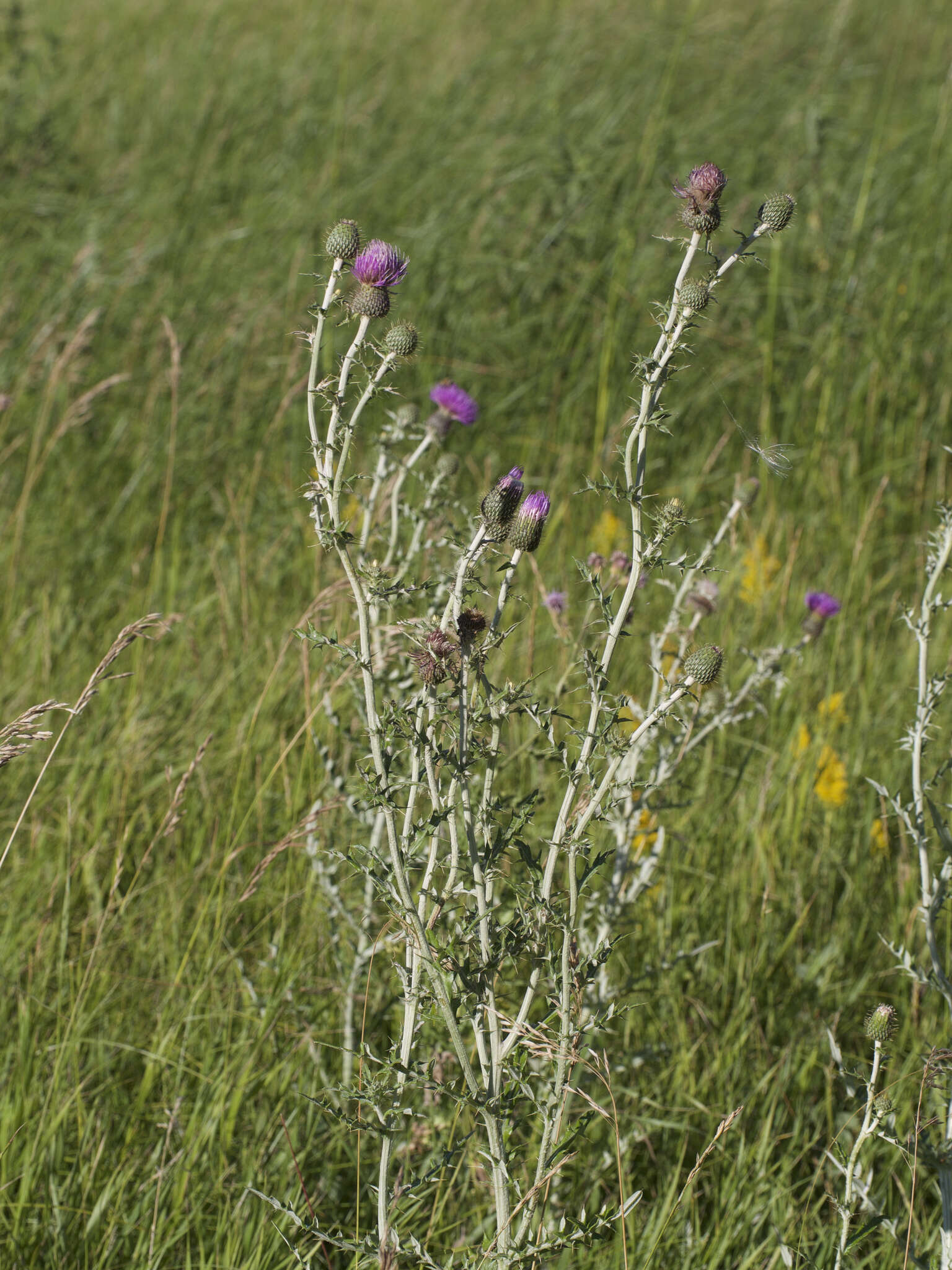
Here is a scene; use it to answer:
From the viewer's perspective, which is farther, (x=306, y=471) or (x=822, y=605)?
(x=822, y=605)

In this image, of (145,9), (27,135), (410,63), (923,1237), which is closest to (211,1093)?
(923,1237)

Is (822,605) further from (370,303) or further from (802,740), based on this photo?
(370,303)

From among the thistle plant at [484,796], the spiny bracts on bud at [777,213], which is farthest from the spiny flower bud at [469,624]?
the spiny bracts on bud at [777,213]

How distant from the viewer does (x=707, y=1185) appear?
6.04ft

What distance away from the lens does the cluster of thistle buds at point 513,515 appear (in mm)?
1376

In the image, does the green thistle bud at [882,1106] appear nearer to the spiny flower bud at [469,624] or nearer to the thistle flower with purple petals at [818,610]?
the spiny flower bud at [469,624]

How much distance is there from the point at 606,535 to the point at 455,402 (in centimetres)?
130

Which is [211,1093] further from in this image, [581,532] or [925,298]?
[925,298]

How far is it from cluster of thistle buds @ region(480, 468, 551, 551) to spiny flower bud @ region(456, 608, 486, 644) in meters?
0.10

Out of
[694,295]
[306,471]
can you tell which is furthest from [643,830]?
[694,295]

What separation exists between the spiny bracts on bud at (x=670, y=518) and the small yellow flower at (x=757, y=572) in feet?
5.77

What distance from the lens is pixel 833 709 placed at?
2.82 m

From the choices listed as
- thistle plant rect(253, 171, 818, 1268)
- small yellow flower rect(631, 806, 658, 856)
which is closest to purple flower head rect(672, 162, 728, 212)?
thistle plant rect(253, 171, 818, 1268)

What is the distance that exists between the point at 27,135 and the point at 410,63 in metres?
2.26
